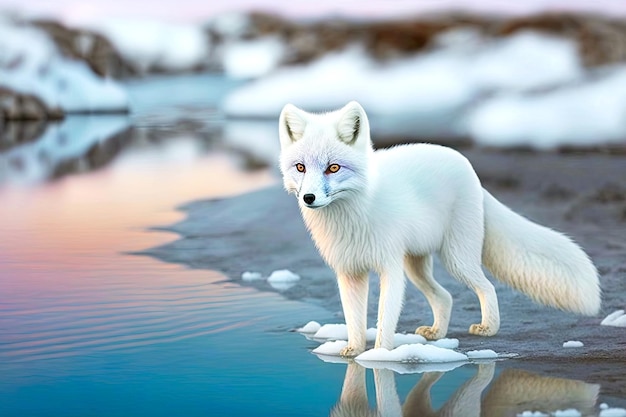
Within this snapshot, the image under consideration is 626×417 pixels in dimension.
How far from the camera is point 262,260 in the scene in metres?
10.7

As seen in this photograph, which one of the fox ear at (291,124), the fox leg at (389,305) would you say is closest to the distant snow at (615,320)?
the fox leg at (389,305)

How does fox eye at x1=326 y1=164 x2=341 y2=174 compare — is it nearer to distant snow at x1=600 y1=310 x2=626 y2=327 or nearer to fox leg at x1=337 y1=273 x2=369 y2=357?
fox leg at x1=337 y1=273 x2=369 y2=357

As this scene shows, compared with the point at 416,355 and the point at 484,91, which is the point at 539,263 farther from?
the point at 484,91

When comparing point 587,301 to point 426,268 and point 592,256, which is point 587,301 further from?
point 592,256

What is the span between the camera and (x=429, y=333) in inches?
300

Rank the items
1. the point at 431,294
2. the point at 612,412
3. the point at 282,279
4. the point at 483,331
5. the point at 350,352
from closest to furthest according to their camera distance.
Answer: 1. the point at 612,412
2. the point at 350,352
3. the point at 483,331
4. the point at 431,294
5. the point at 282,279

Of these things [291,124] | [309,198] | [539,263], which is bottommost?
[539,263]

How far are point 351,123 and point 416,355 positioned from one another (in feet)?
4.67

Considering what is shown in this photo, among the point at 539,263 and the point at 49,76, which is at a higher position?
the point at 539,263

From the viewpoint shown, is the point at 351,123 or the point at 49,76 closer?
the point at 351,123

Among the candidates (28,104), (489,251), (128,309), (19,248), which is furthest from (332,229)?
(28,104)

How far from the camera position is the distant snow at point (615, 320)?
774 cm

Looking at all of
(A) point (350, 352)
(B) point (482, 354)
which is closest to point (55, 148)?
(A) point (350, 352)

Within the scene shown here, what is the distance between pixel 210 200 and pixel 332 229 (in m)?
8.46
